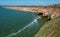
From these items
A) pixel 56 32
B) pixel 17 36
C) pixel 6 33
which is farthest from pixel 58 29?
pixel 6 33

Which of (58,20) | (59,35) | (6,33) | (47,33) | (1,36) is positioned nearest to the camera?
(59,35)

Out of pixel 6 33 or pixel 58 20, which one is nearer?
pixel 58 20

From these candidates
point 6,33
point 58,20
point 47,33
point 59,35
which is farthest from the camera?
point 6,33

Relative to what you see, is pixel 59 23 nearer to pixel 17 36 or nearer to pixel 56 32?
pixel 56 32

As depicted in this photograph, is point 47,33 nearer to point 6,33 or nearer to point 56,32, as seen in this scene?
point 56,32

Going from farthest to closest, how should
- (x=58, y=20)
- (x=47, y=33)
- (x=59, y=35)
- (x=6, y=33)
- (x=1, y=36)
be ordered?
(x=6, y=33) → (x=1, y=36) → (x=58, y=20) → (x=47, y=33) → (x=59, y=35)

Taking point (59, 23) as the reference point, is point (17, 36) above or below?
below

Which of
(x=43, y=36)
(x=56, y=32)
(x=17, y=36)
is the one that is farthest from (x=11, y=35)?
(x=56, y=32)

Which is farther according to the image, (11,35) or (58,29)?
(11,35)

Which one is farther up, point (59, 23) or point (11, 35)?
point (59, 23)
